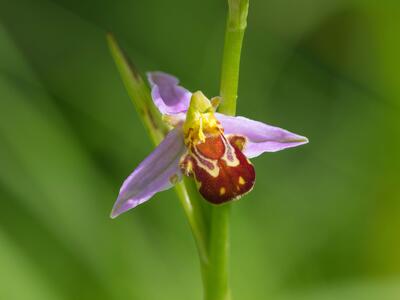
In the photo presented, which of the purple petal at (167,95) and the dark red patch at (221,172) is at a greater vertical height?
the purple petal at (167,95)

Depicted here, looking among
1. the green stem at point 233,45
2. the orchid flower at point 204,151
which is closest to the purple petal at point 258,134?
the orchid flower at point 204,151

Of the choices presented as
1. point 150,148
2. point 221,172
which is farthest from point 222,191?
point 150,148

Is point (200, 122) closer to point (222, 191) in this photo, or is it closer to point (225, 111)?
point (225, 111)

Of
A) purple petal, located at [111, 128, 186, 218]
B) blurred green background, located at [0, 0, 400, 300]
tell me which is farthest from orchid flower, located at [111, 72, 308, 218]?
blurred green background, located at [0, 0, 400, 300]

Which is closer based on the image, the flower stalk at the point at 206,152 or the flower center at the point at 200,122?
the flower stalk at the point at 206,152

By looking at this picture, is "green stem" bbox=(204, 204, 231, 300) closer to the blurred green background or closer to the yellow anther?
the yellow anther

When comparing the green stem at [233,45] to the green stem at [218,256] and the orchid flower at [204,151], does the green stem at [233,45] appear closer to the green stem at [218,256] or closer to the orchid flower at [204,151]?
the orchid flower at [204,151]
